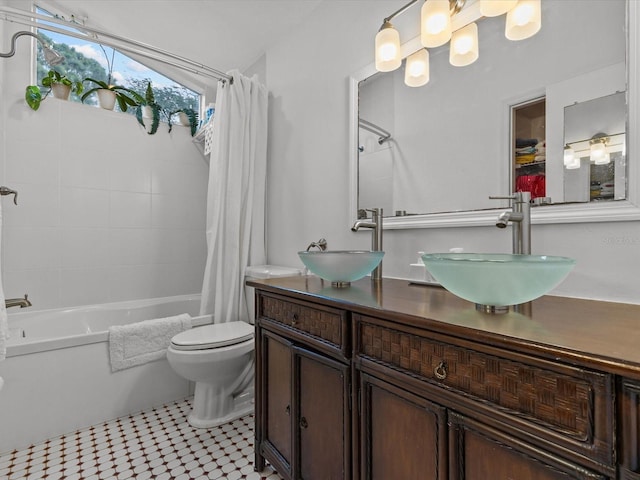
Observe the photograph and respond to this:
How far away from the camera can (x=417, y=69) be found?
1.45 m

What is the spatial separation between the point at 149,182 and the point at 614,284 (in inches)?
120

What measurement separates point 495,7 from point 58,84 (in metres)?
2.85

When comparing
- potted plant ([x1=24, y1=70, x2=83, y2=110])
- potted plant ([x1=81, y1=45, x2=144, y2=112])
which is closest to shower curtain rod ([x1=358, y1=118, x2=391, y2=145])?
potted plant ([x1=81, y1=45, x2=144, y2=112])

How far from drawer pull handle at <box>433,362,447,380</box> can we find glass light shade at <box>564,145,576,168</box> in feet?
2.47

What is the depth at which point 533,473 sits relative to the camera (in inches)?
23.5

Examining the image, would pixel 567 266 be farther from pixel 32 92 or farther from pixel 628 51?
pixel 32 92

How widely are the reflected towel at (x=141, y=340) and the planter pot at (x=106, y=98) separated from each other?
1.75m

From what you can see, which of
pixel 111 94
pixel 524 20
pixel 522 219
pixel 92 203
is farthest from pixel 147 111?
pixel 522 219

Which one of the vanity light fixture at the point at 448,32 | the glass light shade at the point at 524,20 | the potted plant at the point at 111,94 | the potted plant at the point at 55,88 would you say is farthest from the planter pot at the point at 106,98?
the glass light shade at the point at 524,20

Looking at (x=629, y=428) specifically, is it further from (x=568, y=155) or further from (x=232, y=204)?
(x=232, y=204)

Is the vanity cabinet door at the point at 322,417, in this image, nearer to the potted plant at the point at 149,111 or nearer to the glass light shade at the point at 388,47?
the glass light shade at the point at 388,47

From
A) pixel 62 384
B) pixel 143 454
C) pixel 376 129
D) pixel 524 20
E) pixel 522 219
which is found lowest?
pixel 143 454

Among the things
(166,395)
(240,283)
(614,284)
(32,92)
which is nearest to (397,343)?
(614,284)

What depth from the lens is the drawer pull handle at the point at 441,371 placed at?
2.41 feet
